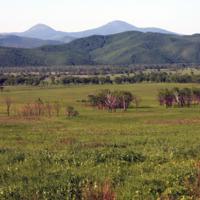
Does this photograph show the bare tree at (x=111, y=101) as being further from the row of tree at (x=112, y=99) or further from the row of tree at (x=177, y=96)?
the row of tree at (x=177, y=96)

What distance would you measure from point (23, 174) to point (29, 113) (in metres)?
73.1

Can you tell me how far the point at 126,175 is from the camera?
12422mm

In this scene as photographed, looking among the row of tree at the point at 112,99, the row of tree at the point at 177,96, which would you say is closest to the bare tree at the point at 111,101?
the row of tree at the point at 112,99

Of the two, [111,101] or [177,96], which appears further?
[177,96]

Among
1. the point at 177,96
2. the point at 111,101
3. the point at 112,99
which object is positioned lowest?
the point at 111,101

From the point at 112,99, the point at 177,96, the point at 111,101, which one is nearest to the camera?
the point at 112,99

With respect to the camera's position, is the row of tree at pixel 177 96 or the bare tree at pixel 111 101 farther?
the row of tree at pixel 177 96

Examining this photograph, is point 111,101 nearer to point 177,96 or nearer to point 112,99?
point 112,99

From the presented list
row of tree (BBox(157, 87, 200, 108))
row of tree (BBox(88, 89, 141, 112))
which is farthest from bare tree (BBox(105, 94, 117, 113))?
row of tree (BBox(157, 87, 200, 108))

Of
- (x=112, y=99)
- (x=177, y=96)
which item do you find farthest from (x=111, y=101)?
(x=177, y=96)

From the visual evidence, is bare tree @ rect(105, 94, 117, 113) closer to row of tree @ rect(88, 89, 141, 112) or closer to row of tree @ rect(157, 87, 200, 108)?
row of tree @ rect(88, 89, 141, 112)

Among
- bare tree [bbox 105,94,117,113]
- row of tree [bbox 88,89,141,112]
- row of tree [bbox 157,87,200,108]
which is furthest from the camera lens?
row of tree [bbox 157,87,200,108]

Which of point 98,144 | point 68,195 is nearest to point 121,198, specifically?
point 68,195

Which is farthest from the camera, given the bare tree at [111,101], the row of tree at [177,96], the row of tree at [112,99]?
the row of tree at [177,96]
